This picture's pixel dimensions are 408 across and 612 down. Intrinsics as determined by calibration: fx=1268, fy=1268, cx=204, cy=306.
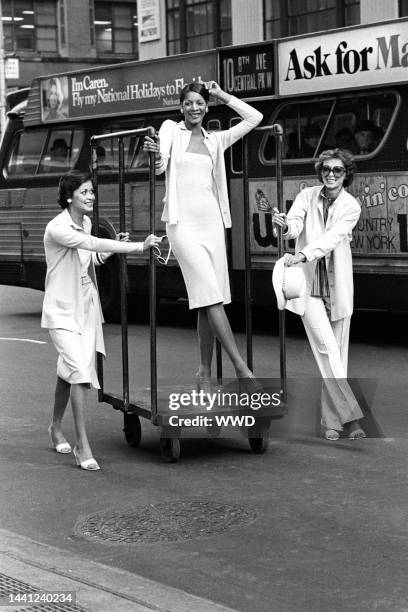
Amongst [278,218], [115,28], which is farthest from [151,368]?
[115,28]

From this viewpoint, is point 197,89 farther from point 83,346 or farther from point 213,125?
point 213,125

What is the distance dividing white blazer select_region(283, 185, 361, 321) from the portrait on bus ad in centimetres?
853

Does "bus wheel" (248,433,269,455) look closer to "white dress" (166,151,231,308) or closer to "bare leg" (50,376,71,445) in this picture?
"white dress" (166,151,231,308)

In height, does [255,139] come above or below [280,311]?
above

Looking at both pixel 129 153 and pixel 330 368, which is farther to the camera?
pixel 129 153

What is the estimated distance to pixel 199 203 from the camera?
788 centimetres

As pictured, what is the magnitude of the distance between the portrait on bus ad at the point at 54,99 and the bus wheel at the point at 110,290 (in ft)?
6.92

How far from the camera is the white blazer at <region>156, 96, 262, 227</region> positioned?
785 centimetres

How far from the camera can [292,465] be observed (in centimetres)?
767

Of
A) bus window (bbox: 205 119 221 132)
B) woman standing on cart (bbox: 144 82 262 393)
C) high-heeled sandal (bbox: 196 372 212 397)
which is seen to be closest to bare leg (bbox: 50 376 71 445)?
high-heeled sandal (bbox: 196 372 212 397)

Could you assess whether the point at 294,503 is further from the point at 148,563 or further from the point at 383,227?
the point at 383,227

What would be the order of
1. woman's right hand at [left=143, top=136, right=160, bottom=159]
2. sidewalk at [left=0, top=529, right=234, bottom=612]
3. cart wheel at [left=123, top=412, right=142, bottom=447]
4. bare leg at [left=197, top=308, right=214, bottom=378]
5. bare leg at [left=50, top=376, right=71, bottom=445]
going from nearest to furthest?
sidewalk at [left=0, top=529, right=234, bottom=612]
woman's right hand at [left=143, top=136, right=160, bottom=159]
bare leg at [left=50, top=376, right=71, bottom=445]
bare leg at [left=197, top=308, right=214, bottom=378]
cart wheel at [left=123, top=412, right=142, bottom=447]

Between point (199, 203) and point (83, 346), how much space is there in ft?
3.75

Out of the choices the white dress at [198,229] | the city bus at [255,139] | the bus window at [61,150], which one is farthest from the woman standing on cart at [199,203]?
the bus window at [61,150]
